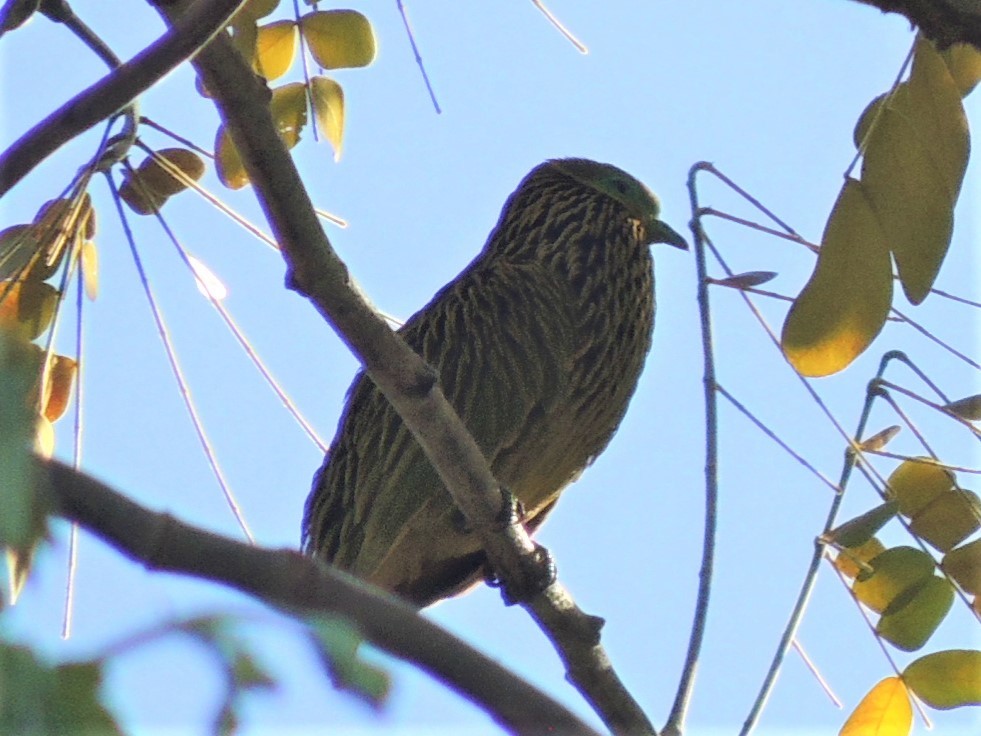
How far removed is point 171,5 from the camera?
1.89 meters

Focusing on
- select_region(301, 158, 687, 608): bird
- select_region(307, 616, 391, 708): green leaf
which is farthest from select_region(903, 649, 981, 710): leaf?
select_region(307, 616, 391, 708): green leaf

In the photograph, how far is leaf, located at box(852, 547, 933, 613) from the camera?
7.76ft

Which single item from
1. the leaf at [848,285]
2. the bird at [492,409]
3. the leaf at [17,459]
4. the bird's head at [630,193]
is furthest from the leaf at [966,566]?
the leaf at [17,459]

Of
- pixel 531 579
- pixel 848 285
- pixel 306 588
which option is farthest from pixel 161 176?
pixel 306 588

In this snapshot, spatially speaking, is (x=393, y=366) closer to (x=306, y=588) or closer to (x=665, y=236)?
(x=306, y=588)

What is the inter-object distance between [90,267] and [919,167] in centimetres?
170

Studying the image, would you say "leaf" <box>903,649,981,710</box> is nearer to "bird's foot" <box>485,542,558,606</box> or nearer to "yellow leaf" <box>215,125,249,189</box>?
"bird's foot" <box>485,542,558,606</box>

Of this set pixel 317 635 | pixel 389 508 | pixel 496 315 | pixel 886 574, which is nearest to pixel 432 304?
pixel 496 315

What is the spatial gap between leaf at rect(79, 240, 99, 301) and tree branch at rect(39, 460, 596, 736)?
2.04 meters

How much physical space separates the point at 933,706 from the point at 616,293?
1594mm

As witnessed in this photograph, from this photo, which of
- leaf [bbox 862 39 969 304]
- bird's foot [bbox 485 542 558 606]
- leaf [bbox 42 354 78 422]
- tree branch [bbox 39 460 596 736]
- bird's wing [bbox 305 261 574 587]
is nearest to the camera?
tree branch [bbox 39 460 596 736]

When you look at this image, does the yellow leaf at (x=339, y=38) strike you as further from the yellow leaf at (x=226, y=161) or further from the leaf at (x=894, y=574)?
the leaf at (x=894, y=574)

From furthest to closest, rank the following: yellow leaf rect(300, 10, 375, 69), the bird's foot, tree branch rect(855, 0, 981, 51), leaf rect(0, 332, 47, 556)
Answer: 1. yellow leaf rect(300, 10, 375, 69)
2. the bird's foot
3. tree branch rect(855, 0, 981, 51)
4. leaf rect(0, 332, 47, 556)

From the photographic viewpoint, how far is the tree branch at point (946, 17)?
5.85ft
